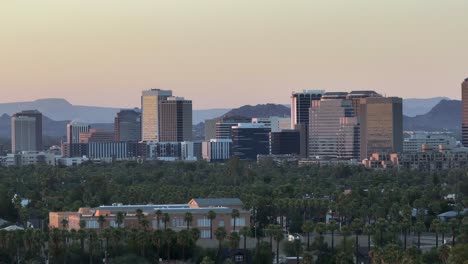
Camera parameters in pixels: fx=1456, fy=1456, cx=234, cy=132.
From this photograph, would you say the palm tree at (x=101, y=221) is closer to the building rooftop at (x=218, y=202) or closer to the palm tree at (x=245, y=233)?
the palm tree at (x=245, y=233)

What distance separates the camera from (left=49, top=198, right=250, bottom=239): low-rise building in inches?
3164

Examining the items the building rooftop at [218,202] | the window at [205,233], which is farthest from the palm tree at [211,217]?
the building rooftop at [218,202]

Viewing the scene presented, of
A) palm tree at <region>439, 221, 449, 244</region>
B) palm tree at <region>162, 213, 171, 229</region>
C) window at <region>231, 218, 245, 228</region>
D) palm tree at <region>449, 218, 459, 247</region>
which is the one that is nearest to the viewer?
palm tree at <region>439, 221, 449, 244</region>

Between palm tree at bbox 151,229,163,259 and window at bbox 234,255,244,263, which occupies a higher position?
palm tree at bbox 151,229,163,259

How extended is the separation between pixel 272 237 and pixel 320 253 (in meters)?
5.67

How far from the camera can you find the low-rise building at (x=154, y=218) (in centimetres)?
8038

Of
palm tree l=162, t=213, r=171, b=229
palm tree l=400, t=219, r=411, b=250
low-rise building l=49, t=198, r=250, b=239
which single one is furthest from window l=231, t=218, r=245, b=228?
palm tree l=400, t=219, r=411, b=250

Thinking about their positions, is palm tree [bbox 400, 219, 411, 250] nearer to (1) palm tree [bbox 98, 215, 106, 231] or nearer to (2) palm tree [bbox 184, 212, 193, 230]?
(2) palm tree [bbox 184, 212, 193, 230]

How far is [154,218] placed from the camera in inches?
3221

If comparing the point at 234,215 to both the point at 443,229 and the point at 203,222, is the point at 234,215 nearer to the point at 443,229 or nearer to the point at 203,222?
the point at 203,222

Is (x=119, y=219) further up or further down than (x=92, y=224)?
further up

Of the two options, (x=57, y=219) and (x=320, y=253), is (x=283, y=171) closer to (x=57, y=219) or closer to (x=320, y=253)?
(x=57, y=219)

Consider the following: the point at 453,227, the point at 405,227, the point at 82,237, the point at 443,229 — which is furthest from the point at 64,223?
the point at 453,227

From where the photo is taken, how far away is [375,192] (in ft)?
324
